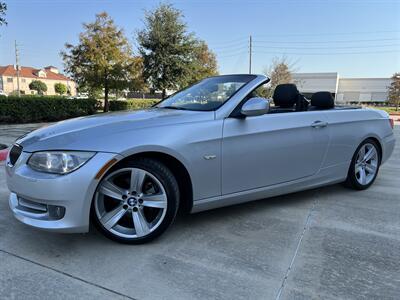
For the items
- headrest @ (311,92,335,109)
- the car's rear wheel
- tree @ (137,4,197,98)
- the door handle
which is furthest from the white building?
the car's rear wheel

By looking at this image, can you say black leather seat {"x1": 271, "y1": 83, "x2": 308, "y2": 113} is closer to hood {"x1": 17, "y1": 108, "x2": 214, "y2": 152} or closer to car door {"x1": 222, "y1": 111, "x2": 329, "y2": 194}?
car door {"x1": 222, "y1": 111, "x2": 329, "y2": 194}

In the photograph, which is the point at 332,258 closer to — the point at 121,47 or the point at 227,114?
the point at 227,114

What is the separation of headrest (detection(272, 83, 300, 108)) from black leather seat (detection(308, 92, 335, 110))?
32cm

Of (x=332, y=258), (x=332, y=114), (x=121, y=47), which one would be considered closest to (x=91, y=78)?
(x=121, y=47)

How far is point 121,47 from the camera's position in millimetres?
19062

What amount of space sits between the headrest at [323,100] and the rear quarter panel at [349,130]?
22 cm

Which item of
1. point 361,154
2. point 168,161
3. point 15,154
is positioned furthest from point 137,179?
point 361,154

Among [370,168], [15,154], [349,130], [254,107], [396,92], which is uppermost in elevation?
[396,92]

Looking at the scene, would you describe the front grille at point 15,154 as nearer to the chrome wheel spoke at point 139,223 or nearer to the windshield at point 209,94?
the chrome wheel spoke at point 139,223

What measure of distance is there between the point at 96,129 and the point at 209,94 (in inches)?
52.7

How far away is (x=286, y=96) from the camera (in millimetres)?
4172

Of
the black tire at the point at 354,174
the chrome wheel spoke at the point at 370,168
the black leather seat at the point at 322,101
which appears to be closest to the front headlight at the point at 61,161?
the black leather seat at the point at 322,101

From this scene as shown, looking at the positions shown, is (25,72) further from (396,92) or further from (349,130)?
(349,130)

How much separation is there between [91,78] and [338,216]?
1733 centimetres
